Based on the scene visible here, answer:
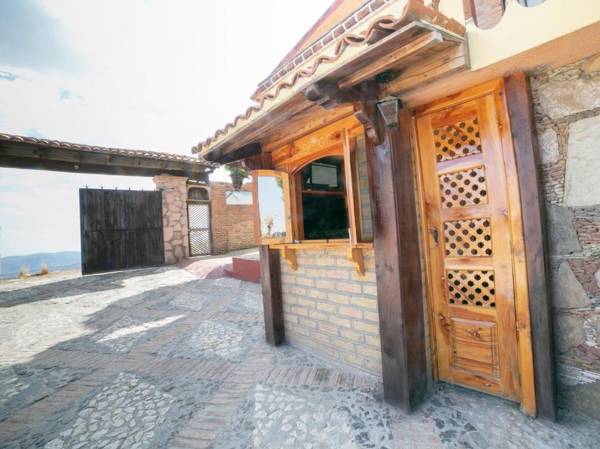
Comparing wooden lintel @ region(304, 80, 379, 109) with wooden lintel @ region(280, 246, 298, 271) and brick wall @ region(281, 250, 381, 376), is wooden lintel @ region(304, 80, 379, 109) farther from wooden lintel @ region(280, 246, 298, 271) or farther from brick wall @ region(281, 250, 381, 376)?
wooden lintel @ region(280, 246, 298, 271)

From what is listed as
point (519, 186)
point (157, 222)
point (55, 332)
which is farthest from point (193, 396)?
point (157, 222)

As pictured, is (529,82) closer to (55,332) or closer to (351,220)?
(351,220)

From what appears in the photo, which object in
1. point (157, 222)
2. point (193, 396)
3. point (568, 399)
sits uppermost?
point (157, 222)

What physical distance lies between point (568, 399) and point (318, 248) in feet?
7.72

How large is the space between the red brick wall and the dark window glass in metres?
6.91

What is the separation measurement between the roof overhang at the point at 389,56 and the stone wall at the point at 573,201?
0.79m

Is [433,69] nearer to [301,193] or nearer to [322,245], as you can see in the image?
[322,245]

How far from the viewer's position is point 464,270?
2.34 m

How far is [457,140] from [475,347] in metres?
1.82

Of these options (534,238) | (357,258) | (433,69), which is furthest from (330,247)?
(433,69)

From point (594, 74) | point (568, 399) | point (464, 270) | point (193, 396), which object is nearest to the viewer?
point (594, 74)

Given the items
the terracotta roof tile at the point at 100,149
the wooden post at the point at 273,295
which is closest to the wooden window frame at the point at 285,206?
the wooden post at the point at 273,295

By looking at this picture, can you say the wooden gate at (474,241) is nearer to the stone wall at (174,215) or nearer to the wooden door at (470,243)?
the wooden door at (470,243)

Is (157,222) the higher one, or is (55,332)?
(157,222)
